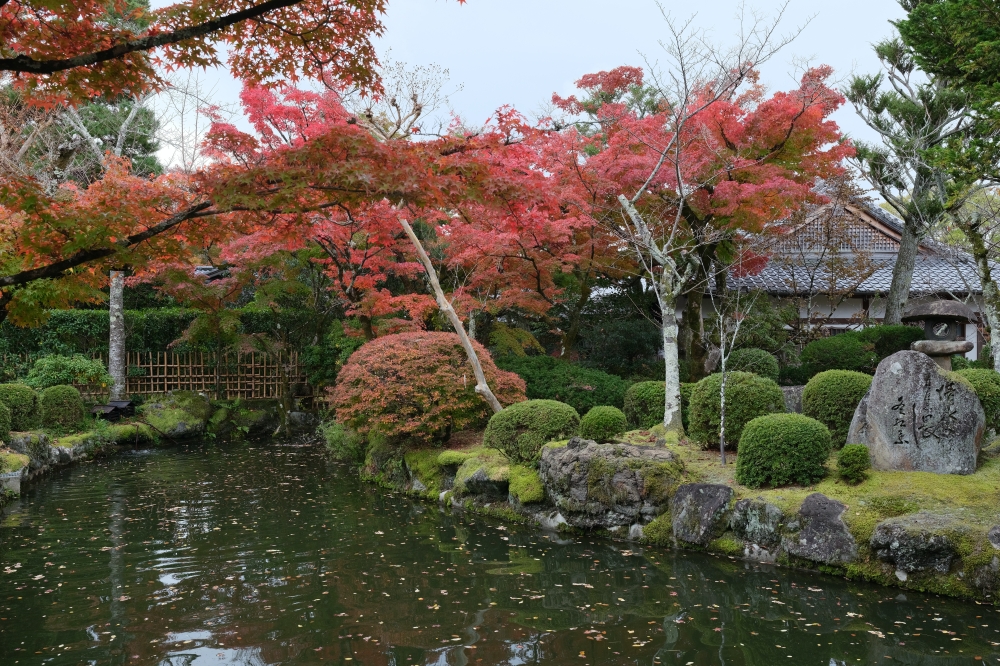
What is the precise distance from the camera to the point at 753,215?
39.8 ft

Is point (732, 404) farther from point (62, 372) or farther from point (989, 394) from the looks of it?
point (62, 372)

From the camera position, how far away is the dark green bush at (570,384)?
12805 mm

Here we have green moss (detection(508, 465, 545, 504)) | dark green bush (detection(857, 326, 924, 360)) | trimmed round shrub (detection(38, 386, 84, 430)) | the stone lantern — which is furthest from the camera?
dark green bush (detection(857, 326, 924, 360))

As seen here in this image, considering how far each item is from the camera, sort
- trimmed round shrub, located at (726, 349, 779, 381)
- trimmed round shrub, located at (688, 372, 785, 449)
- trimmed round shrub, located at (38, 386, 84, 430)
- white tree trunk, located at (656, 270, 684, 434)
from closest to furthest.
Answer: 1. trimmed round shrub, located at (688, 372, 785, 449)
2. white tree trunk, located at (656, 270, 684, 434)
3. trimmed round shrub, located at (726, 349, 779, 381)
4. trimmed round shrub, located at (38, 386, 84, 430)

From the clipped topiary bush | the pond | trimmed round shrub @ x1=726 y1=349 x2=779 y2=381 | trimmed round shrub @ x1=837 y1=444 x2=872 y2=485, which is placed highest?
trimmed round shrub @ x1=726 y1=349 x2=779 y2=381

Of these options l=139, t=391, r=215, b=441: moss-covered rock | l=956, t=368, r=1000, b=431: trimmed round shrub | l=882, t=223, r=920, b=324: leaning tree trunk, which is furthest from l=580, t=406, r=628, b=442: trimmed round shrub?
l=882, t=223, r=920, b=324: leaning tree trunk

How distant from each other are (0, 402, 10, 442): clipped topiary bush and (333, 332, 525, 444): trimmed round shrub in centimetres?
511

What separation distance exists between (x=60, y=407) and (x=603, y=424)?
10.8 metres

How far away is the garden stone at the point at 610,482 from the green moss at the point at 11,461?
25.7ft

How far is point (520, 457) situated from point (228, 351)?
11.9 metres

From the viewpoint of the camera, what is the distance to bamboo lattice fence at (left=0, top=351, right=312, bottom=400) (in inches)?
733

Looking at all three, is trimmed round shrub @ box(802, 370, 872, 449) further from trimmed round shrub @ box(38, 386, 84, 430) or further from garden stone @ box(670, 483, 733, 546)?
trimmed round shrub @ box(38, 386, 84, 430)

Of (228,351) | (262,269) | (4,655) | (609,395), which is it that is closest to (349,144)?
(4,655)

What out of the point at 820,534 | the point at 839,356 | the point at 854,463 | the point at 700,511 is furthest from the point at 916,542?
the point at 839,356
